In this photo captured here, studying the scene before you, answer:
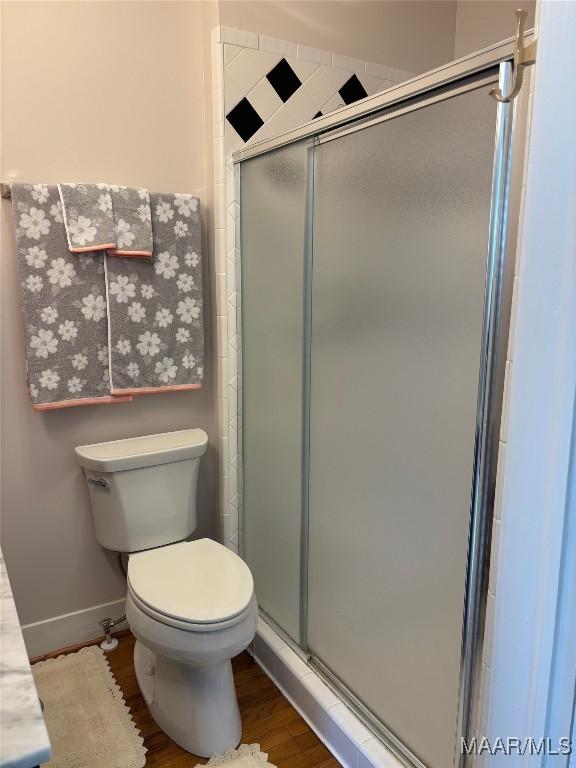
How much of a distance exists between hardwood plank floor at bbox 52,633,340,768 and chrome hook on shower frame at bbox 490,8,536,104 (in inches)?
65.5

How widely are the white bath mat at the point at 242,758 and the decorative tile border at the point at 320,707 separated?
0.18 meters

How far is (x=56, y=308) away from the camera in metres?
1.79

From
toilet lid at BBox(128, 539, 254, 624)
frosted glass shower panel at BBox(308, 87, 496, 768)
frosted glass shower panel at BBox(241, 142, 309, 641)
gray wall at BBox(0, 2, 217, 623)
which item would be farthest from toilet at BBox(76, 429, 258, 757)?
frosted glass shower panel at BBox(308, 87, 496, 768)

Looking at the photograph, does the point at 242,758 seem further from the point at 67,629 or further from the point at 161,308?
the point at 161,308

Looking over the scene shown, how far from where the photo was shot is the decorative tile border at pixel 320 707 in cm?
150

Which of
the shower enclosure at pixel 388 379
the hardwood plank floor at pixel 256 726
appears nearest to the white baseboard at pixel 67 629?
the hardwood plank floor at pixel 256 726

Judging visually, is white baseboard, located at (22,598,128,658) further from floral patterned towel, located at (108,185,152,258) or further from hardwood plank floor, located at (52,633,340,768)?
floral patterned towel, located at (108,185,152,258)

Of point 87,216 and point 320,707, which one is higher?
point 87,216

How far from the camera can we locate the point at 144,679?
182 cm

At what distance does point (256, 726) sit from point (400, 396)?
3.68ft

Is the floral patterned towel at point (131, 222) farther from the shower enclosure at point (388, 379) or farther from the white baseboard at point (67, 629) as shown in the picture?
the white baseboard at point (67, 629)

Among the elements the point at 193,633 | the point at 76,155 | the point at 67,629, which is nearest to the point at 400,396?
the point at 193,633

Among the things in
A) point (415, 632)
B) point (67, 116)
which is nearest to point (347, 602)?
point (415, 632)

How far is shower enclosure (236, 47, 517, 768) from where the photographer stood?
1129 mm
